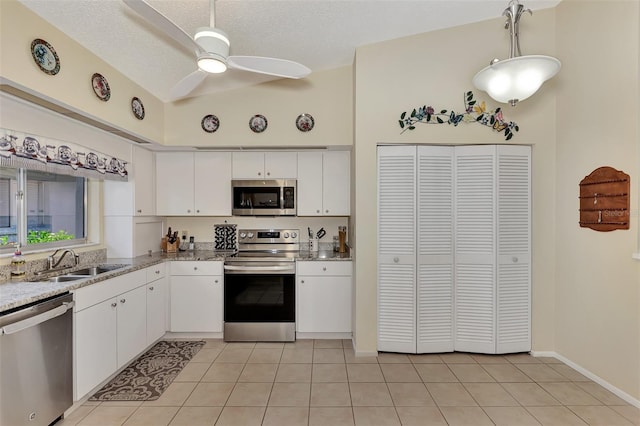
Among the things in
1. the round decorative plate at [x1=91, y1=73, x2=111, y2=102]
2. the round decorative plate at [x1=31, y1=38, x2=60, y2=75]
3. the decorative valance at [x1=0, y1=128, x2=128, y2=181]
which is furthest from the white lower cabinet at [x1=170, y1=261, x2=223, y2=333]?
the round decorative plate at [x1=31, y1=38, x2=60, y2=75]

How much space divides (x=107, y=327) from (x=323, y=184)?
8.19ft

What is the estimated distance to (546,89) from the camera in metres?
3.08

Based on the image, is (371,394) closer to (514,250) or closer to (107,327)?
(514,250)

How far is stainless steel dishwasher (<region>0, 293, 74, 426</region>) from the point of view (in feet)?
5.85

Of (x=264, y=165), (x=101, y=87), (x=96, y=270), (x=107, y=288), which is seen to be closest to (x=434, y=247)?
(x=264, y=165)

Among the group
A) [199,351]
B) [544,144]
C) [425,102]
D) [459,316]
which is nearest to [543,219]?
[544,144]

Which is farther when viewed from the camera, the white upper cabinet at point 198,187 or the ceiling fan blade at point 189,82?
the white upper cabinet at point 198,187

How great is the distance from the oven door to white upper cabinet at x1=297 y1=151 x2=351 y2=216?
77 cm

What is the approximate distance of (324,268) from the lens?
355cm

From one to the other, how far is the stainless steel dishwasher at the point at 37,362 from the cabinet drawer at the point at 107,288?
96mm

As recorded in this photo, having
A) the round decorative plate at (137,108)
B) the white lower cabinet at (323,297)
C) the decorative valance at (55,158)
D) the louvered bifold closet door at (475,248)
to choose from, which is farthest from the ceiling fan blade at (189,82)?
the louvered bifold closet door at (475,248)

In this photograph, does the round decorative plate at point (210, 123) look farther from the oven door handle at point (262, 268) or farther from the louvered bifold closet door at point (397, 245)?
the louvered bifold closet door at point (397, 245)

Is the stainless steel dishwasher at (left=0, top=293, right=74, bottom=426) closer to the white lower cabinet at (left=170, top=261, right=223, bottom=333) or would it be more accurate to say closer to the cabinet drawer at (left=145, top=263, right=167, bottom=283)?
the cabinet drawer at (left=145, top=263, right=167, bottom=283)

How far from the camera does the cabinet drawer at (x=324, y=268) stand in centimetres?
354
